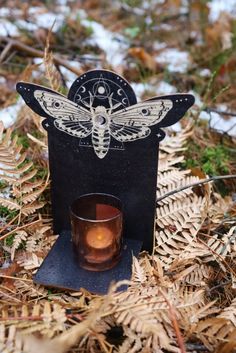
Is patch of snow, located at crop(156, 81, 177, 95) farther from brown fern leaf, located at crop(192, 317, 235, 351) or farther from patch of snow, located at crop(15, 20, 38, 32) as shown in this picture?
brown fern leaf, located at crop(192, 317, 235, 351)

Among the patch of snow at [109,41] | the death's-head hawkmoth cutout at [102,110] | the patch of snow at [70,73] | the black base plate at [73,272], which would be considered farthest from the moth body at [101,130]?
the patch of snow at [109,41]

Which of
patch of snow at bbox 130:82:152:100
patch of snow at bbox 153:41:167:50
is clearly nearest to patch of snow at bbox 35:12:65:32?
patch of snow at bbox 153:41:167:50

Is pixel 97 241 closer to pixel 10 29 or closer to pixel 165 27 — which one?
pixel 10 29

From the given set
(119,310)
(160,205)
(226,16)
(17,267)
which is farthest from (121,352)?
(226,16)

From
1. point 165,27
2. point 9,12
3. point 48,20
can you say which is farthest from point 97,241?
point 165,27

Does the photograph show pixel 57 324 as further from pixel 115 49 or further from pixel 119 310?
pixel 115 49

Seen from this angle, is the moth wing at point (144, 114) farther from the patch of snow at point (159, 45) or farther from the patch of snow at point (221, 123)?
the patch of snow at point (159, 45)

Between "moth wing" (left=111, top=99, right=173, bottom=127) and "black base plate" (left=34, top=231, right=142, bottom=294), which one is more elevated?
"moth wing" (left=111, top=99, right=173, bottom=127)

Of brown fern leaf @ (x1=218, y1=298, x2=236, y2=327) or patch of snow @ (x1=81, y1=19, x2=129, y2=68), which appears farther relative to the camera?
patch of snow @ (x1=81, y1=19, x2=129, y2=68)

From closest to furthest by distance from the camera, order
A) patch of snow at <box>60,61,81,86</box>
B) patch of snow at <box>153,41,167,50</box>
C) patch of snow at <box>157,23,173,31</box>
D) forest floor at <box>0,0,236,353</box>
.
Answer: forest floor at <box>0,0,236,353</box> → patch of snow at <box>60,61,81,86</box> → patch of snow at <box>153,41,167,50</box> → patch of snow at <box>157,23,173,31</box>
